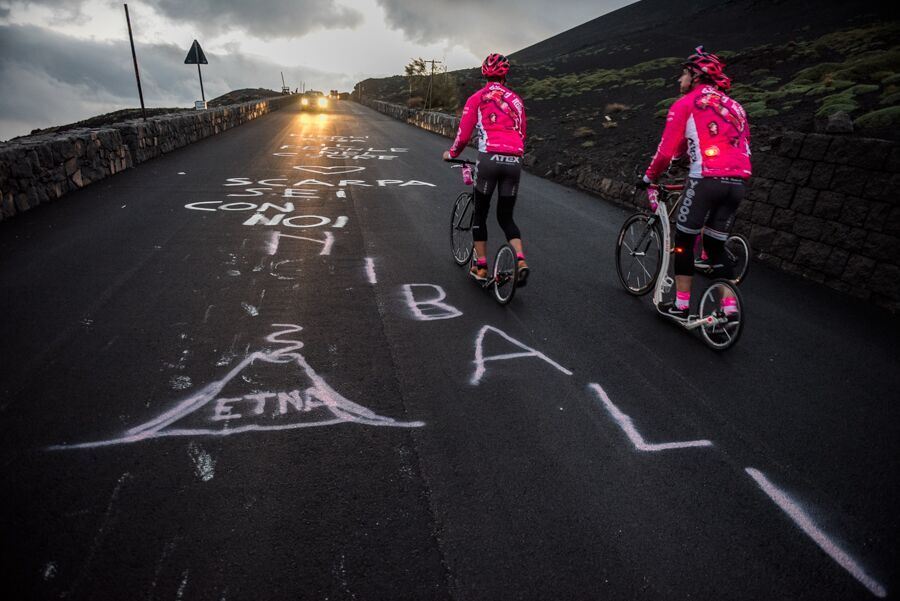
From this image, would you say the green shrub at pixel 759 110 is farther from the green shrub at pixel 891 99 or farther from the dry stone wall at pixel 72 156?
the dry stone wall at pixel 72 156

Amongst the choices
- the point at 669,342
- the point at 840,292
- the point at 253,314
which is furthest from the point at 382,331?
the point at 840,292

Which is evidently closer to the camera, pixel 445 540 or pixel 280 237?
pixel 445 540

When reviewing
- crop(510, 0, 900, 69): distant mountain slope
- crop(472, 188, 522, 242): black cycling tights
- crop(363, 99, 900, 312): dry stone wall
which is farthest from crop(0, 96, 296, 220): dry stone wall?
crop(510, 0, 900, 69): distant mountain slope

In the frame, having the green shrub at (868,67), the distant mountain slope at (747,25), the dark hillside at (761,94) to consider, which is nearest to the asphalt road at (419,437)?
the dark hillside at (761,94)

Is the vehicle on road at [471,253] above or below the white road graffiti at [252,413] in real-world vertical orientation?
above

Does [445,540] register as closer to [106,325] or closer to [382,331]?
[382,331]

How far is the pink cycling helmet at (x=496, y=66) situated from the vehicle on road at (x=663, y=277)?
1825 millimetres

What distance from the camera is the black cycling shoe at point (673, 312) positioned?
14.2 ft

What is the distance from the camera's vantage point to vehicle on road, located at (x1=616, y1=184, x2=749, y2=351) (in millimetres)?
3939

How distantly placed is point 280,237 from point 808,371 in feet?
19.4

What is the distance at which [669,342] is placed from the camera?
13.7 feet

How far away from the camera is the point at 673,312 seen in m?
4.41

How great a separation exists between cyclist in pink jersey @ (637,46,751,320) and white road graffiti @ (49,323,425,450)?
2924 mm

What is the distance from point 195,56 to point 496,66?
2142cm
